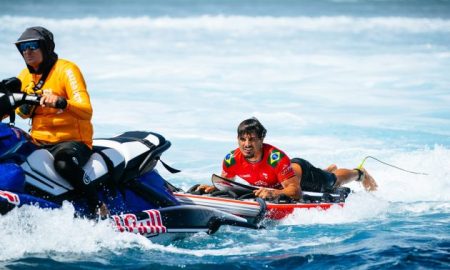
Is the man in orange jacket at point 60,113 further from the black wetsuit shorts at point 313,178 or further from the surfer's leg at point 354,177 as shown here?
the surfer's leg at point 354,177

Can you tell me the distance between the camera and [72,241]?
6375 millimetres

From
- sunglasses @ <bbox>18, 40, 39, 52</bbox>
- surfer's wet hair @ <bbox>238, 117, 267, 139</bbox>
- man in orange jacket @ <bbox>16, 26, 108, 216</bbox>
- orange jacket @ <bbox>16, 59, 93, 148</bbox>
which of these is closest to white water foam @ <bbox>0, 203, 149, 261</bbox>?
man in orange jacket @ <bbox>16, 26, 108, 216</bbox>

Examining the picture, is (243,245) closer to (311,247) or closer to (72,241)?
(311,247)

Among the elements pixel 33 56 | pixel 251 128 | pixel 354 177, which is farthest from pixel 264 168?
pixel 33 56

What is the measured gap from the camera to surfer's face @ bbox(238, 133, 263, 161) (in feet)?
32.9

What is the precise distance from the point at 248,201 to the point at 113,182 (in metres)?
2.74

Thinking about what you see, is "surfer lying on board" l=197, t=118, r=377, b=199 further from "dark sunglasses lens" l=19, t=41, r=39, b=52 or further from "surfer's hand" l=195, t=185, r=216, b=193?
"dark sunglasses lens" l=19, t=41, r=39, b=52

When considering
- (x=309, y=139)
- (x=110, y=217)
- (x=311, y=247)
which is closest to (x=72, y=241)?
(x=110, y=217)

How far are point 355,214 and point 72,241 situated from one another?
16.1 feet

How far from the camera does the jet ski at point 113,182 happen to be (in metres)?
6.17

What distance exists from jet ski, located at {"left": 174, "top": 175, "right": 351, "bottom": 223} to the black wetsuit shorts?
0.68 feet

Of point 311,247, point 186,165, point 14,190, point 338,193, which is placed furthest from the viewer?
point 186,165

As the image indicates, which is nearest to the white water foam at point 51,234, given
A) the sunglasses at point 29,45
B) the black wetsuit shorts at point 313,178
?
A: the sunglasses at point 29,45

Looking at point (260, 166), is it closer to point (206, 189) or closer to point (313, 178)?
point (206, 189)
